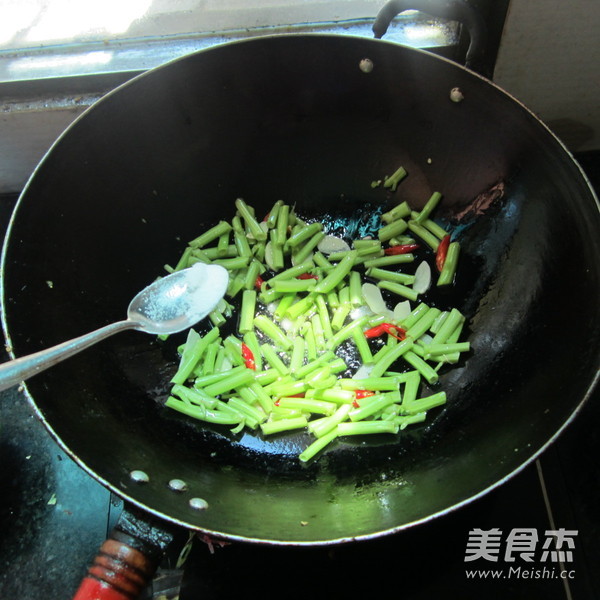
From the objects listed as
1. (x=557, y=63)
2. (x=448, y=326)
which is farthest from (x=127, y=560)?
(x=557, y=63)

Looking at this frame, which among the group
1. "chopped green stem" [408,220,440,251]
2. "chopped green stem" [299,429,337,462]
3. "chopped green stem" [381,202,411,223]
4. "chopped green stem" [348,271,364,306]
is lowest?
"chopped green stem" [299,429,337,462]

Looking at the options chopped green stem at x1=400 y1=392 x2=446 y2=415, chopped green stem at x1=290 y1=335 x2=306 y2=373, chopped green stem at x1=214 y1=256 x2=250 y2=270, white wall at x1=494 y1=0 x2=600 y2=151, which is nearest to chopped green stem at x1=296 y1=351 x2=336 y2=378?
chopped green stem at x1=290 y1=335 x2=306 y2=373

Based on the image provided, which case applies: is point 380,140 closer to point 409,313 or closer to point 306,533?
point 409,313

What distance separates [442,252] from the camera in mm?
1487

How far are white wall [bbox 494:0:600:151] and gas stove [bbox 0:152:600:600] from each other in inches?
36.8

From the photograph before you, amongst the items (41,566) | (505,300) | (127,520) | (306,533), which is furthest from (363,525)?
(41,566)

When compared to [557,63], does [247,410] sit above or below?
below

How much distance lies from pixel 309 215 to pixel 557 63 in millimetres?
780

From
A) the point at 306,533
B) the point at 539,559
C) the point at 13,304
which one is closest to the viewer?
the point at 306,533

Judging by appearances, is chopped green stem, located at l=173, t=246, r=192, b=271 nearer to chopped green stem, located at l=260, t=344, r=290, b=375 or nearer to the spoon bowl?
the spoon bowl

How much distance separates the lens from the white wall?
131 cm

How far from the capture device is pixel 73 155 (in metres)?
1.25

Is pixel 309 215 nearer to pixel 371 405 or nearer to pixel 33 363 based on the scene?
pixel 371 405

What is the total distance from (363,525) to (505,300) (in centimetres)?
68
